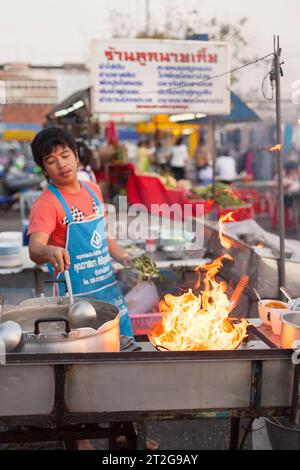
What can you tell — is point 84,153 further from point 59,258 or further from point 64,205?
point 59,258

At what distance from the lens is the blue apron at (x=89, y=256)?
8.85 feet

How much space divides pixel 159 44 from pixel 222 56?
675 mm

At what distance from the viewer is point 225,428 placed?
367cm

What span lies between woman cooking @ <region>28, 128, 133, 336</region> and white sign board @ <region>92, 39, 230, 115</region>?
2.82 meters

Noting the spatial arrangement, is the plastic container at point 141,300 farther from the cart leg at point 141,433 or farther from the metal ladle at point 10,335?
the metal ladle at point 10,335

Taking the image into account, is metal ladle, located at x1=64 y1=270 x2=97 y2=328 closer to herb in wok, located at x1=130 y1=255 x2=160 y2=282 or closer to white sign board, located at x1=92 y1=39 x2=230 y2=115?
herb in wok, located at x1=130 y1=255 x2=160 y2=282

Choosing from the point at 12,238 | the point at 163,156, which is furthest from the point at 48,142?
the point at 163,156

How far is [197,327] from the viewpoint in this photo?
6.91ft

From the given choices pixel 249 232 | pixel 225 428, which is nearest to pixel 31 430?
pixel 225 428

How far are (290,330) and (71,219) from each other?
50.3 inches

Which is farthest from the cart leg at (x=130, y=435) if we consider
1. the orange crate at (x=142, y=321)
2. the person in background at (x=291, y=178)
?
the person in background at (x=291, y=178)

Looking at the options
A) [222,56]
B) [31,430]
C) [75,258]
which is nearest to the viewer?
[31,430]

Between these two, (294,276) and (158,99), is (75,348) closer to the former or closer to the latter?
(294,276)

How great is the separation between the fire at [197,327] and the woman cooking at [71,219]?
60 cm
